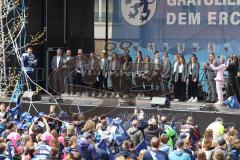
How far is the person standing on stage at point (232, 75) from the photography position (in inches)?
700

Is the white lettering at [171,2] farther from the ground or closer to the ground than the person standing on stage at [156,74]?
farther from the ground

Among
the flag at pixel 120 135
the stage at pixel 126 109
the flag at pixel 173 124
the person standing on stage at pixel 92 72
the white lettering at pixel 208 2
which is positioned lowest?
the flag at pixel 173 124

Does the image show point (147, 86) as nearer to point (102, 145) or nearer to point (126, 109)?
point (126, 109)

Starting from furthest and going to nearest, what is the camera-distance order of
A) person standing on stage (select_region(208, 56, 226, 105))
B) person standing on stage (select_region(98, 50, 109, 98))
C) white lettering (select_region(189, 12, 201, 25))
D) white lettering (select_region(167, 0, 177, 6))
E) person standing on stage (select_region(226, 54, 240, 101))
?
white lettering (select_region(167, 0, 177, 6))
white lettering (select_region(189, 12, 201, 25))
person standing on stage (select_region(98, 50, 109, 98))
person standing on stage (select_region(226, 54, 240, 101))
person standing on stage (select_region(208, 56, 226, 105))

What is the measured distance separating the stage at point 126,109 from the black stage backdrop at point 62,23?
11.3 ft

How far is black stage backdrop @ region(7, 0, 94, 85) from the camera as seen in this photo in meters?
22.0

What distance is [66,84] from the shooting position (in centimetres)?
1936

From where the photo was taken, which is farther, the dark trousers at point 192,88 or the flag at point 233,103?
the dark trousers at point 192,88

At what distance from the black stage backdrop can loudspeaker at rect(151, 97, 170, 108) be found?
5691 millimetres

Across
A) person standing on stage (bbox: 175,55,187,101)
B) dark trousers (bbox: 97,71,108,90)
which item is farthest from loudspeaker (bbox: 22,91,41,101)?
person standing on stage (bbox: 175,55,187,101)

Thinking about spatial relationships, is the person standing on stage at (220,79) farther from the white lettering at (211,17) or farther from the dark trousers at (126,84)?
the white lettering at (211,17)

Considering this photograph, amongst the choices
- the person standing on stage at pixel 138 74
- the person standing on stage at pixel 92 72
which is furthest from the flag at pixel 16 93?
the person standing on stage at pixel 138 74

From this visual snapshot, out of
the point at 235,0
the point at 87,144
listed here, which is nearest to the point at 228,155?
the point at 87,144

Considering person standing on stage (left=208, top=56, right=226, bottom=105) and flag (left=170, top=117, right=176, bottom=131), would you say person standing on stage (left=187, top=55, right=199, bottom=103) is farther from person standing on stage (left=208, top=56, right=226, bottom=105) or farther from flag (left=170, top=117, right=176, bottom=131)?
flag (left=170, top=117, right=176, bottom=131)
